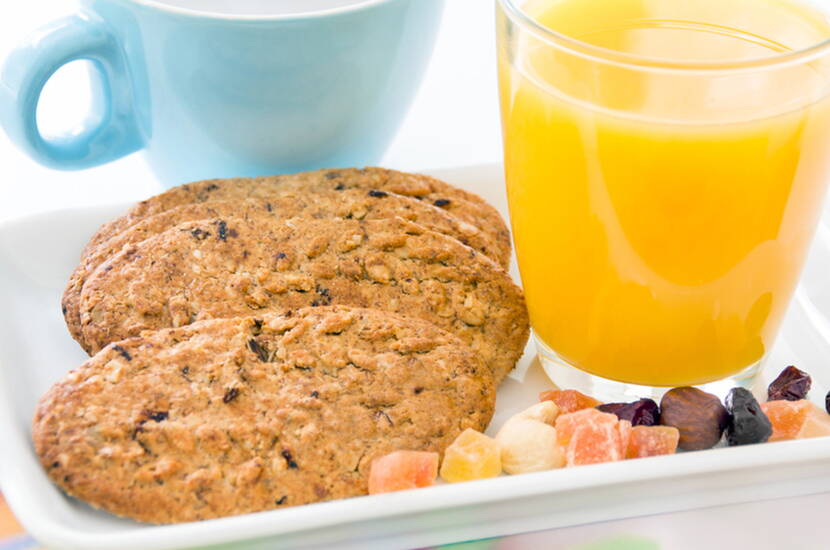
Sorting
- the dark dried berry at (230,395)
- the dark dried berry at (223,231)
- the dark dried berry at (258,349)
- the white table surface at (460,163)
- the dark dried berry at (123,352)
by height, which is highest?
the dark dried berry at (223,231)

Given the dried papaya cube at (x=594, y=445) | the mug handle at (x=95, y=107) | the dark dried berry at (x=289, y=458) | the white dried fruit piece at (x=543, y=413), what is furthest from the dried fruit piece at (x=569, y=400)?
the mug handle at (x=95, y=107)

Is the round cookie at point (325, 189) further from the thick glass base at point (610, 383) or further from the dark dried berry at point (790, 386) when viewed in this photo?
the dark dried berry at point (790, 386)

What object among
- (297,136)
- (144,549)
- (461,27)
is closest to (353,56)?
(297,136)

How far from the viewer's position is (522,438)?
144cm

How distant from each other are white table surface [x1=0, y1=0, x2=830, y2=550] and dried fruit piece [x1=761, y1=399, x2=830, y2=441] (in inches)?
3.7

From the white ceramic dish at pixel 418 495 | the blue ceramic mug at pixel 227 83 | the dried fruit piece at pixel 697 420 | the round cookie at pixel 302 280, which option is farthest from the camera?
the blue ceramic mug at pixel 227 83

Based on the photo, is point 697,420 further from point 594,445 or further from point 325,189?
point 325,189

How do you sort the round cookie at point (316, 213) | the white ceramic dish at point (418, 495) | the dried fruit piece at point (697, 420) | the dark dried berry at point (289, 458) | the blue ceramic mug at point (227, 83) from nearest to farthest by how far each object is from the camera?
the white ceramic dish at point (418, 495), the dark dried berry at point (289, 458), the dried fruit piece at point (697, 420), the round cookie at point (316, 213), the blue ceramic mug at point (227, 83)

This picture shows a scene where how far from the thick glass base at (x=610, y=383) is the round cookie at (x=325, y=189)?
0.25 m

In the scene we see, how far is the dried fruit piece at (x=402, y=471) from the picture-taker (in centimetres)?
133

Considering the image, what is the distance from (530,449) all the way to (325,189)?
24.8 inches

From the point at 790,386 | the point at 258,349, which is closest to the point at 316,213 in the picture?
the point at 258,349

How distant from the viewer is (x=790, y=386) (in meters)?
1.59

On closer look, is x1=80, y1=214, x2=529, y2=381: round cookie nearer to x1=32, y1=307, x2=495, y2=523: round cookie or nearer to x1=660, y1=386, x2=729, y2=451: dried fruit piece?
x1=32, y1=307, x2=495, y2=523: round cookie
